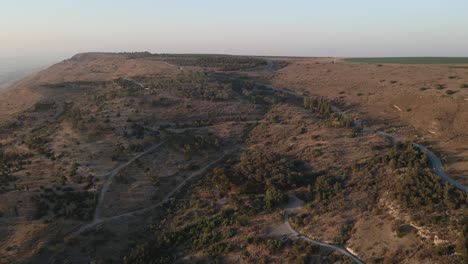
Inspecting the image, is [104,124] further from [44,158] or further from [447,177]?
[447,177]

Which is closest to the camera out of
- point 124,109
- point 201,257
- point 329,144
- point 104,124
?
point 201,257

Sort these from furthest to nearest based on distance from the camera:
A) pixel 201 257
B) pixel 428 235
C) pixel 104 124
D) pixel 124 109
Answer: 1. pixel 124 109
2. pixel 104 124
3. pixel 201 257
4. pixel 428 235

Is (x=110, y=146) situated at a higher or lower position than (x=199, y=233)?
higher

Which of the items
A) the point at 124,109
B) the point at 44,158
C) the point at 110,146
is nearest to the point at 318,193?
the point at 110,146

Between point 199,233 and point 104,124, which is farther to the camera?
point 104,124

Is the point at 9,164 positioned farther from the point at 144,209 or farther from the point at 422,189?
the point at 422,189

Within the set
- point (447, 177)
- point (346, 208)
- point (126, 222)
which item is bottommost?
point (126, 222)

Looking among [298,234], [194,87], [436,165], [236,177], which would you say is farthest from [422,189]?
[194,87]

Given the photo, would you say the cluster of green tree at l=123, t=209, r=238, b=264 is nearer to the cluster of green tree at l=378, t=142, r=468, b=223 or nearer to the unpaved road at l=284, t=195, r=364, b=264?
the unpaved road at l=284, t=195, r=364, b=264
